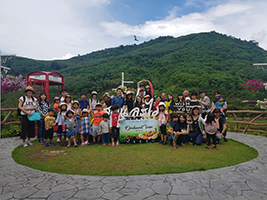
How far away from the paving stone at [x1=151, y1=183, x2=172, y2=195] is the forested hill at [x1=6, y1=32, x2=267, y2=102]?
86.8 ft

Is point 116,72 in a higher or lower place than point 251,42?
lower

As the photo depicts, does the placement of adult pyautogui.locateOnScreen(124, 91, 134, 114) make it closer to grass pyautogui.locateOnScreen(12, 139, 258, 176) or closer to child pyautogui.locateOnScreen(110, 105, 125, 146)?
child pyautogui.locateOnScreen(110, 105, 125, 146)

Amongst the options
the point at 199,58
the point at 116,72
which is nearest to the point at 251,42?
the point at 199,58

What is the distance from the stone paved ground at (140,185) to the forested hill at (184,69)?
2575cm

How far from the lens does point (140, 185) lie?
9.46 ft

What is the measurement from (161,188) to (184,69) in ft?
139

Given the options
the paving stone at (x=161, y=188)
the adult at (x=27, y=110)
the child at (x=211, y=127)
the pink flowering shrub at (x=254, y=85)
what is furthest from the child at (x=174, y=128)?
the pink flowering shrub at (x=254, y=85)

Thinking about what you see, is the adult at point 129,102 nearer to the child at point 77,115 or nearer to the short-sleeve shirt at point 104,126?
the short-sleeve shirt at point 104,126

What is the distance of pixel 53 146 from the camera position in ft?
18.2

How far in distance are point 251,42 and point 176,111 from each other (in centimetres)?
7022

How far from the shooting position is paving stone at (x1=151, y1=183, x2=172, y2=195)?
266 centimetres

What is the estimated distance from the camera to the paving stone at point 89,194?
8.35 ft

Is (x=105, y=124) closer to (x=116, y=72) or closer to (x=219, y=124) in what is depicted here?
(x=219, y=124)

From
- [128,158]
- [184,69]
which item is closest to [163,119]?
[128,158]
